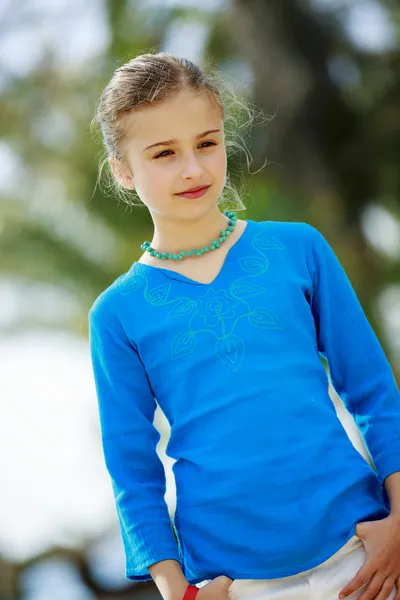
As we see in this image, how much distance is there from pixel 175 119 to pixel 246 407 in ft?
1.45

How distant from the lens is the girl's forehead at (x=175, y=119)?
4.70 ft

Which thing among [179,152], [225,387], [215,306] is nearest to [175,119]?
[179,152]

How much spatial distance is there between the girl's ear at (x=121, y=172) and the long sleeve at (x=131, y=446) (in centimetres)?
22

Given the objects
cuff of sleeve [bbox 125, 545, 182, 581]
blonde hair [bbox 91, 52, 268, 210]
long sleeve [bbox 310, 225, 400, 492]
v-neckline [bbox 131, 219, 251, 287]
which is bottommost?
cuff of sleeve [bbox 125, 545, 182, 581]

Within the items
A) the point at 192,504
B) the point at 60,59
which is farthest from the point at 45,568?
the point at 192,504

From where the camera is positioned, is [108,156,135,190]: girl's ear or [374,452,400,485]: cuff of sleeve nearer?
[374,452,400,485]: cuff of sleeve

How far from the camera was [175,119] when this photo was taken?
4.71ft

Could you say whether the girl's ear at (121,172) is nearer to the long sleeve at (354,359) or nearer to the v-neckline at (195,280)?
the v-neckline at (195,280)

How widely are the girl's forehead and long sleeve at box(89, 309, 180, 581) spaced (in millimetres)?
287

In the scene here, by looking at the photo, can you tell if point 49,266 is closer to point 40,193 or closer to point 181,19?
point 40,193

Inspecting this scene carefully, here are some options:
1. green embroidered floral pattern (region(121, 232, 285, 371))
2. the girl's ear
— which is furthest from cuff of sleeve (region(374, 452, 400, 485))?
the girl's ear

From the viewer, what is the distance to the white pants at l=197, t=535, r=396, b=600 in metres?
1.31

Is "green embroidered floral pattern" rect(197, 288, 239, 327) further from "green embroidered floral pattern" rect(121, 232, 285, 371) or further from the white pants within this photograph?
the white pants

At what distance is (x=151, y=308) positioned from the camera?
4.75ft
